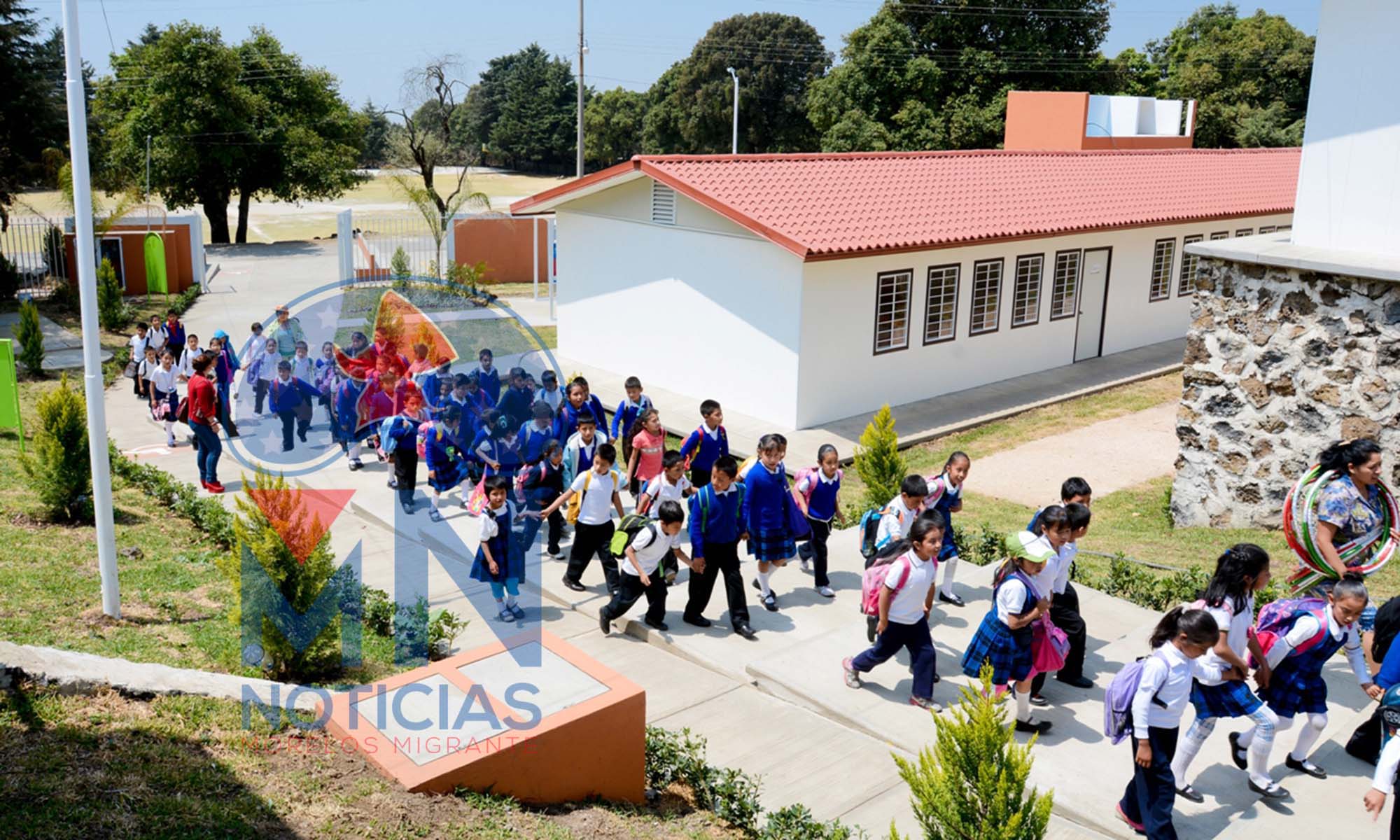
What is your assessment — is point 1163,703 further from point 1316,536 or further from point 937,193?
point 937,193

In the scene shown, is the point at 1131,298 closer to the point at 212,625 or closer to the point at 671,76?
the point at 212,625

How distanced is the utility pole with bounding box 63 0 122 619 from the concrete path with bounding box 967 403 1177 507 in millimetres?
9297

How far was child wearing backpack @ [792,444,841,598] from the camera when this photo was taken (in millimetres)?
9586

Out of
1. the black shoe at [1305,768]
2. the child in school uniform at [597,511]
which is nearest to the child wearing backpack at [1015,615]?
the black shoe at [1305,768]

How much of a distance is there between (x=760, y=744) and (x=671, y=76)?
67.6m

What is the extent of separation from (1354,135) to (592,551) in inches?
328

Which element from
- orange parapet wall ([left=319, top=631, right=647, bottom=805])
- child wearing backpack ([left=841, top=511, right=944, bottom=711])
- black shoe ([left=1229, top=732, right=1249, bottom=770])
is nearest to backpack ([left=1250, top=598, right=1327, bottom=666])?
Answer: black shoe ([left=1229, top=732, right=1249, bottom=770])

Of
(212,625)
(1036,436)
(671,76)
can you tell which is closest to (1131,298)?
(1036,436)

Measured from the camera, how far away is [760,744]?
7.43 m

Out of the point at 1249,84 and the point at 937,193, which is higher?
the point at 1249,84

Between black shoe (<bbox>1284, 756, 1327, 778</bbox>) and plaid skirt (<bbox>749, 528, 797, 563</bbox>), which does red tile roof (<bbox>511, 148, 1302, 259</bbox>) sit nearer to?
plaid skirt (<bbox>749, 528, 797, 563</bbox>)

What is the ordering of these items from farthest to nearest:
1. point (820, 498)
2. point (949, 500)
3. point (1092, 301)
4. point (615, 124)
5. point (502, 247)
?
1. point (615, 124)
2. point (502, 247)
3. point (1092, 301)
4. point (820, 498)
5. point (949, 500)

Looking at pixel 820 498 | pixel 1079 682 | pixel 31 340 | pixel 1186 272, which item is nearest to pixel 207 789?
pixel 820 498

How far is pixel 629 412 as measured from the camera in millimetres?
12039
